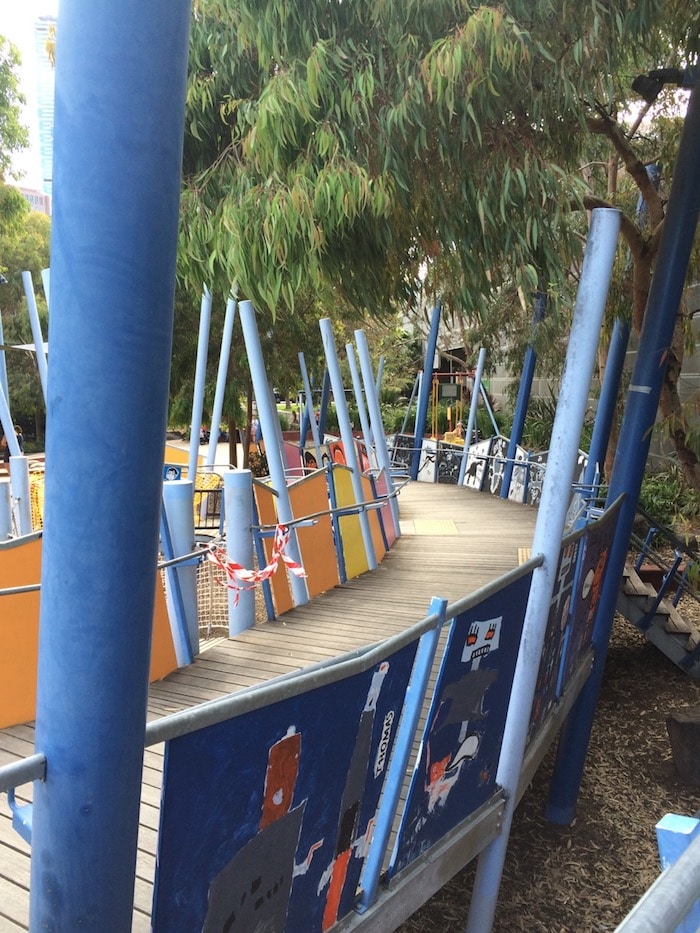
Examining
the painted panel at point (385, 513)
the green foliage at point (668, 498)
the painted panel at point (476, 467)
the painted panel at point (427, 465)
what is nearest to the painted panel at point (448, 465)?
the painted panel at point (427, 465)

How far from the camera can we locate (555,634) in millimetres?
5000

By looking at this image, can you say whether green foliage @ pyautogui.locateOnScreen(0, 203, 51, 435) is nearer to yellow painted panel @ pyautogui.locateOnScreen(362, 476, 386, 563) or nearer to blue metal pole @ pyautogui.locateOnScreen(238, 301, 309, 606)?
yellow painted panel @ pyautogui.locateOnScreen(362, 476, 386, 563)

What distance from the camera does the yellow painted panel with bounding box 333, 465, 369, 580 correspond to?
955 cm

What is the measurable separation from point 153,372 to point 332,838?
5.83 feet

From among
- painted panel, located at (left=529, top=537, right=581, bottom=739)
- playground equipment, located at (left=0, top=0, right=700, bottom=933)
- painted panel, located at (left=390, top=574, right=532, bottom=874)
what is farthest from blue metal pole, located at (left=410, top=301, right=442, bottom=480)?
playground equipment, located at (left=0, top=0, right=700, bottom=933)

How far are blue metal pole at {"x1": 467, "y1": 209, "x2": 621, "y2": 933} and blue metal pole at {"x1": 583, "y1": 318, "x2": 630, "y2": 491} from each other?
6869mm

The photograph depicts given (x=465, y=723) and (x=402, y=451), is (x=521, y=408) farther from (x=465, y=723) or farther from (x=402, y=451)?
(x=465, y=723)

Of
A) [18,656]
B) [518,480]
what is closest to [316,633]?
[18,656]

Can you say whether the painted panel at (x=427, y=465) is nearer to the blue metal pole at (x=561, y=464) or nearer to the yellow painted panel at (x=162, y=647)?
the yellow painted panel at (x=162, y=647)

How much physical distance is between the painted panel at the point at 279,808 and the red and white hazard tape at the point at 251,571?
342cm

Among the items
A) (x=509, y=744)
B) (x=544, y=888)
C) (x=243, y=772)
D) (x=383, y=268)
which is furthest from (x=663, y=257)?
(x=243, y=772)

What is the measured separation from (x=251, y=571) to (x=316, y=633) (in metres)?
0.94

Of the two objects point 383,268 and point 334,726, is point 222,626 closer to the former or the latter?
point 383,268

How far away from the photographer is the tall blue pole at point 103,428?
5.72ft
